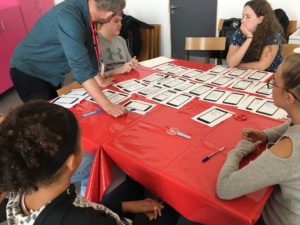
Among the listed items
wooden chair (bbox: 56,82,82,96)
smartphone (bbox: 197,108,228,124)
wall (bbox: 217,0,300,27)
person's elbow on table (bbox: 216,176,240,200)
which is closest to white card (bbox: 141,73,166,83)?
wooden chair (bbox: 56,82,82,96)

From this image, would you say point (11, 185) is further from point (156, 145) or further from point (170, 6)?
point (170, 6)

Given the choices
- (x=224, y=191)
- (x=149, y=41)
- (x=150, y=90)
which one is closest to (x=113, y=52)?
(x=150, y=90)

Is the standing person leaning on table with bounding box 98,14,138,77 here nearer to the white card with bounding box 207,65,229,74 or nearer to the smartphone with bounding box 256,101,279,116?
the white card with bounding box 207,65,229,74

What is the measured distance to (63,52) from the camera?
1715 mm

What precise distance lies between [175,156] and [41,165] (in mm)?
541

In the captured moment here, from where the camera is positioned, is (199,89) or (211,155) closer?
(211,155)

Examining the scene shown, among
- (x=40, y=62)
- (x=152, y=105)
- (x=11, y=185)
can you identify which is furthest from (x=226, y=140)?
(x=40, y=62)

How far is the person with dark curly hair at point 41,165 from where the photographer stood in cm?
62

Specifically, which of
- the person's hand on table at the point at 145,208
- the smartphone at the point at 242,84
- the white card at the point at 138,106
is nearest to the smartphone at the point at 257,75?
the smartphone at the point at 242,84

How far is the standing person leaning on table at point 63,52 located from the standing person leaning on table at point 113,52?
0.22 m

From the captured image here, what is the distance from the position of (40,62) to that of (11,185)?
1.28 m

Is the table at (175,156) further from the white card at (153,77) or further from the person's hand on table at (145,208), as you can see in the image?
the white card at (153,77)

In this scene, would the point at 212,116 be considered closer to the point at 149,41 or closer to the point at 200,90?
the point at 200,90

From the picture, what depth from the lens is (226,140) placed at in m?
1.12
